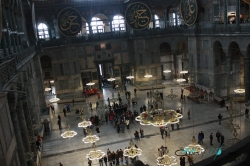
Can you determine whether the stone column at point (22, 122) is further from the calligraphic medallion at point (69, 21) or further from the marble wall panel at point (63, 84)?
the marble wall panel at point (63, 84)

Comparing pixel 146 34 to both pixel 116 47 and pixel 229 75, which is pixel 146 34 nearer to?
pixel 116 47

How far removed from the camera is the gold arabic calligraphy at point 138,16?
672 inches

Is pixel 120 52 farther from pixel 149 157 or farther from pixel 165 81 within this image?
pixel 149 157

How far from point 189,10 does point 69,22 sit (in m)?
8.66

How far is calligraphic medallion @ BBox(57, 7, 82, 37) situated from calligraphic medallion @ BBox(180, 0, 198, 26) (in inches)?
303

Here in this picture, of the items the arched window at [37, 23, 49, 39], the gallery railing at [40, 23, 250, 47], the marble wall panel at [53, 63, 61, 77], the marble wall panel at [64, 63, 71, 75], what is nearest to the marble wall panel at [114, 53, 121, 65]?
the gallery railing at [40, 23, 250, 47]

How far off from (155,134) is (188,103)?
6491mm

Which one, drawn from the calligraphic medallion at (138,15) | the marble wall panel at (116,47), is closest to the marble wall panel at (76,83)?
the marble wall panel at (116,47)

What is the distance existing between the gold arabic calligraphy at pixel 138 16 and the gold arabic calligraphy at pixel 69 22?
408 centimetres

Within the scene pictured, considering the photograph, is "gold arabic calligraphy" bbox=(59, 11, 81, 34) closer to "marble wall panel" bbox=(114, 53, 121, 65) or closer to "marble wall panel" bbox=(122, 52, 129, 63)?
"marble wall panel" bbox=(114, 53, 121, 65)

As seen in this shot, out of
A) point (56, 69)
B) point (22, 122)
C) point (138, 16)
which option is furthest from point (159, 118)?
point (56, 69)

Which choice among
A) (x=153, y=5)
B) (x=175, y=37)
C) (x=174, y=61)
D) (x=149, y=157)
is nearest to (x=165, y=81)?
(x=174, y=61)

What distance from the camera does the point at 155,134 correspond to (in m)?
15.2

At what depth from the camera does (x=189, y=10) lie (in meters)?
18.8
